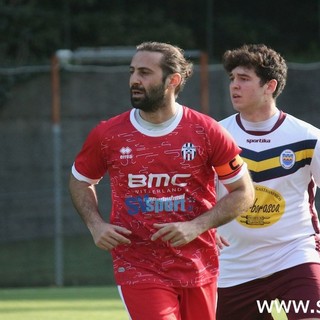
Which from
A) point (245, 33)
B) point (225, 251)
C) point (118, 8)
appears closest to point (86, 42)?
point (118, 8)

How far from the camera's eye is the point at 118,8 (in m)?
19.4

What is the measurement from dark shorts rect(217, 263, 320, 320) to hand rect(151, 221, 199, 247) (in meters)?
1.09

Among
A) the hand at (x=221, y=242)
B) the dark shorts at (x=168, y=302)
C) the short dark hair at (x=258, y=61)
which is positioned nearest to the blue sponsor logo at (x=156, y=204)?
the dark shorts at (x=168, y=302)

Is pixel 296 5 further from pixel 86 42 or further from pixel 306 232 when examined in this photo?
pixel 306 232

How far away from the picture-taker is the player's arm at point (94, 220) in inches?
230

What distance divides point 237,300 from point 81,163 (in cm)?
154

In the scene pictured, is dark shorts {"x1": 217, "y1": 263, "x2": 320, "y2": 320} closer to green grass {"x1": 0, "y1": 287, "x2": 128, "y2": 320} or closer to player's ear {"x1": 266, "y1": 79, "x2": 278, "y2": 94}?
player's ear {"x1": 266, "y1": 79, "x2": 278, "y2": 94}

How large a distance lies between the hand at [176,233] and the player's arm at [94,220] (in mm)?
183

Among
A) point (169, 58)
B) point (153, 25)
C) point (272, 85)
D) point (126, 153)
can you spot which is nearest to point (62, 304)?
point (272, 85)

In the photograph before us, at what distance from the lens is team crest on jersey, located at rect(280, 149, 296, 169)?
6992 millimetres

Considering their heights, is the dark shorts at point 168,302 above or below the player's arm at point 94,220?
below

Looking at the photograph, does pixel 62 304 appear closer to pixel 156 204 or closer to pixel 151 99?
pixel 156 204

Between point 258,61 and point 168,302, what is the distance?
2088mm

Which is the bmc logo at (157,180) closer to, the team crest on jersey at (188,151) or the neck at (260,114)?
the team crest on jersey at (188,151)
